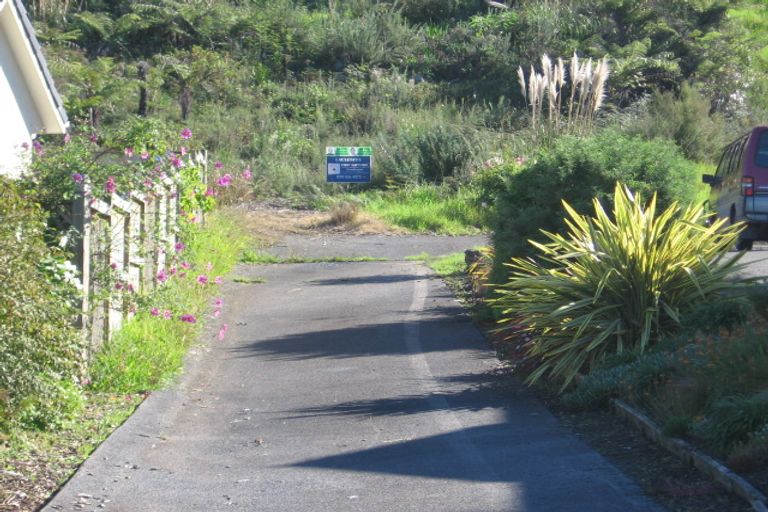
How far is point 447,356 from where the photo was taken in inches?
431

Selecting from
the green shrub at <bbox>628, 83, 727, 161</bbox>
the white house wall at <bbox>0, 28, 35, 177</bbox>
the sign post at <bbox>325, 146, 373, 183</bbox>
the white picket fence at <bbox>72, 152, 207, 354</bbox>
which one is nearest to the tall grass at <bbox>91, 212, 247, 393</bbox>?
the white picket fence at <bbox>72, 152, 207, 354</bbox>

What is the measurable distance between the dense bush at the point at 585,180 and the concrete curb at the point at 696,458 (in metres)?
3.67

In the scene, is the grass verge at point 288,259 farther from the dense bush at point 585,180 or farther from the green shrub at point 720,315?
the green shrub at point 720,315

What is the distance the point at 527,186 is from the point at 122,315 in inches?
179

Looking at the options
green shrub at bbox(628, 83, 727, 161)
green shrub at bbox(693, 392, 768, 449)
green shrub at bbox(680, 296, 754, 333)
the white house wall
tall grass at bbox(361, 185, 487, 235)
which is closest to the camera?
green shrub at bbox(693, 392, 768, 449)

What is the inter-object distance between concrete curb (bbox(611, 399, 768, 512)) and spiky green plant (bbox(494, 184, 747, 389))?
117 centimetres

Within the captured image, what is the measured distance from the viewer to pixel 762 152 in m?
16.3

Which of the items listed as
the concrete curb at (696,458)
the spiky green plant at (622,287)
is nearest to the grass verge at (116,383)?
the spiky green plant at (622,287)

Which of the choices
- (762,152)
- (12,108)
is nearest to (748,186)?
(762,152)

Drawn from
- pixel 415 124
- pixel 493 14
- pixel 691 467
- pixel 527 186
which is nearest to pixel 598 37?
pixel 493 14

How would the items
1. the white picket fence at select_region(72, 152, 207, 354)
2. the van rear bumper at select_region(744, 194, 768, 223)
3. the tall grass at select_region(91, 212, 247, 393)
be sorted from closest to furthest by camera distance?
the white picket fence at select_region(72, 152, 207, 354), the tall grass at select_region(91, 212, 247, 393), the van rear bumper at select_region(744, 194, 768, 223)

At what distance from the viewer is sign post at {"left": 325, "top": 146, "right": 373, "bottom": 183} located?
83.4 feet

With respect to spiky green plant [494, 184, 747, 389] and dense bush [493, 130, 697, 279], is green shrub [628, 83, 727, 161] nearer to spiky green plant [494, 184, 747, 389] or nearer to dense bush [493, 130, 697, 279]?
dense bush [493, 130, 697, 279]

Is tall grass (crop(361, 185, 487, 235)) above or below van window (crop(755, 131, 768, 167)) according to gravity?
below
